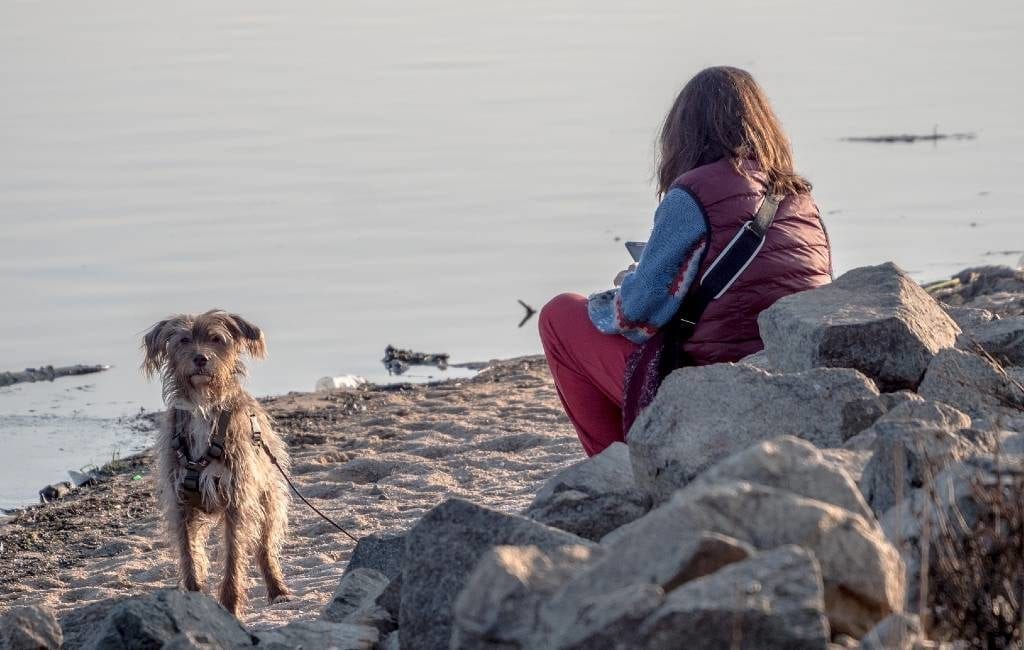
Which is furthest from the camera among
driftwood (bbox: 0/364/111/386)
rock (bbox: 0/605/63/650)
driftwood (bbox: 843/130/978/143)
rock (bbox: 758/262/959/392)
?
driftwood (bbox: 843/130/978/143)

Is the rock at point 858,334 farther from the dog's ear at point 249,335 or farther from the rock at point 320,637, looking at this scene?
the dog's ear at point 249,335

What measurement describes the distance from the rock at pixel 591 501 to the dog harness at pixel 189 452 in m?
2.36

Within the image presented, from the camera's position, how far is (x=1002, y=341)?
19.1 ft

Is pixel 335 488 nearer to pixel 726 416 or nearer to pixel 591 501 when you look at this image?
pixel 591 501

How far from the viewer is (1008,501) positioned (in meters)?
3.55

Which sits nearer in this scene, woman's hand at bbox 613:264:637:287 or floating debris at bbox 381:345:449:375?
woman's hand at bbox 613:264:637:287

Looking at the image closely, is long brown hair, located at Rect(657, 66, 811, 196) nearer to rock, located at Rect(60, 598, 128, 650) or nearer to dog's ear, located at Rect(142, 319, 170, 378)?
dog's ear, located at Rect(142, 319, 170, 378)

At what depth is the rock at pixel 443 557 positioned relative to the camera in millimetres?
4098

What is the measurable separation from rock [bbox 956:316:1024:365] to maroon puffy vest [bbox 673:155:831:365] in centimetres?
59

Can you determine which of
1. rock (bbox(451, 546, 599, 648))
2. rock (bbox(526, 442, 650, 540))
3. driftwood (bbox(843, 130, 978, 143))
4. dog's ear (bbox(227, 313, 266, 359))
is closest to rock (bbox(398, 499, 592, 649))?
rock (bbox(526, 442, 650, 540))

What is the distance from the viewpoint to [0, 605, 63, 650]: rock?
5059 millimetres

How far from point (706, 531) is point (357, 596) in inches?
91.8

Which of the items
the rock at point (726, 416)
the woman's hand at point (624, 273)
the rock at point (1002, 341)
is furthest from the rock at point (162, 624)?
the rock at point (1002, 341)

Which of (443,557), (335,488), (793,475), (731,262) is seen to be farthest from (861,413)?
(335,488)
